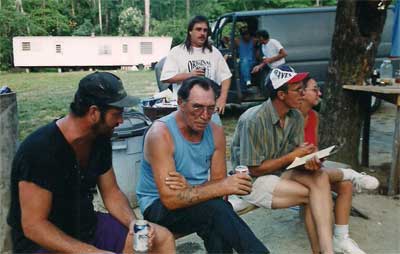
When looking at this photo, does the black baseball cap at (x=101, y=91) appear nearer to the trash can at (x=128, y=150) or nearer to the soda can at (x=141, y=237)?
the soda can at (x=141, y=237)

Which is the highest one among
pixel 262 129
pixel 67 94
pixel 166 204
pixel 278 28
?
pixel 278 28

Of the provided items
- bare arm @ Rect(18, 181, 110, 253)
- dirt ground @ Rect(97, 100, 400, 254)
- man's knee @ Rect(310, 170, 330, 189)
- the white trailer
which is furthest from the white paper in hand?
the white trailer

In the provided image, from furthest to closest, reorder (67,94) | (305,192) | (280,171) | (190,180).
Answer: (67,94), (280,171), (305,192), (190,180)

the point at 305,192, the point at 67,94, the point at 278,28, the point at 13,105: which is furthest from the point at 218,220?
the point at 67,94

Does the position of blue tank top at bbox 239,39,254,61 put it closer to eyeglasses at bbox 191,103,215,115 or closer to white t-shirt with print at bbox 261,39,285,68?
white t-shirt with print at bbox 261,39,285,68

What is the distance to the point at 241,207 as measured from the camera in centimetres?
320

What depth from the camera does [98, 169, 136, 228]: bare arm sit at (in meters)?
2.53

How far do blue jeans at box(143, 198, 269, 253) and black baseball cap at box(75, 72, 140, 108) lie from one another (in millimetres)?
751

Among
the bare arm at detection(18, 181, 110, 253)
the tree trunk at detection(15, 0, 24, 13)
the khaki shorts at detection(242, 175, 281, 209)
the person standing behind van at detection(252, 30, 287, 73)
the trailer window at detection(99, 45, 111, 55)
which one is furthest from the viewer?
the tree trunk at detection(15, 0, 24, 13)

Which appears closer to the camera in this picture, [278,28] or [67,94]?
[278,28]

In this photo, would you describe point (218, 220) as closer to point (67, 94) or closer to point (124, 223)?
point (124, 223)

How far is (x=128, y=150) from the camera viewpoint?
13.4ft

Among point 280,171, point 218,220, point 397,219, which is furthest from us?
point 397,219

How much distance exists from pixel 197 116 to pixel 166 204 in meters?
0.52
